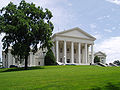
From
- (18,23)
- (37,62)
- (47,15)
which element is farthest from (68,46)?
(18,23)

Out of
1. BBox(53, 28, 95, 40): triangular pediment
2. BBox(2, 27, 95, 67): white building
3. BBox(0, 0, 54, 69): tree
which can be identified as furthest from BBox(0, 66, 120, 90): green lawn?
BBox(53, 28, 95, 40): triangular pediment

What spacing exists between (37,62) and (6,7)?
1398 inches

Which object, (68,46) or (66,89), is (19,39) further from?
(68,46)

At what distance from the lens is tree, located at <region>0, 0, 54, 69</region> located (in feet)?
91.9

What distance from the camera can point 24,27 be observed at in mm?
27906

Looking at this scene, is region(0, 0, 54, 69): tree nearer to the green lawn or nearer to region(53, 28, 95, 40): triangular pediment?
the green lawn

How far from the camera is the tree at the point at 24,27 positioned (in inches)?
1102

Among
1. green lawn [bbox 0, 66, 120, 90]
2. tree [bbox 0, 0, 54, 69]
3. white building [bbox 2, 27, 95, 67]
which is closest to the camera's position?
green lawn [bbox 0, 66, 120, 90]

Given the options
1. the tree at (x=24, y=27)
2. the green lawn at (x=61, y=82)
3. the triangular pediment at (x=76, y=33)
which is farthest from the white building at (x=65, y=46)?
Result: the green lawn at (x=61, y=82)

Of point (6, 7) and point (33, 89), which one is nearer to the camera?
point (33, 89)

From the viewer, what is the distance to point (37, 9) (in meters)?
31.5

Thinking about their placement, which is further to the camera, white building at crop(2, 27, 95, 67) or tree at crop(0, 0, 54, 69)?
white building at crop(2, 27, 95, 67)

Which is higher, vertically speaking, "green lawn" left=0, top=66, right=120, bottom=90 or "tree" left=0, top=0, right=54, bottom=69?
"tree" left=0, top=0, right=54, bottom=69

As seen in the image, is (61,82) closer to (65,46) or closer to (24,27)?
(24,27)
